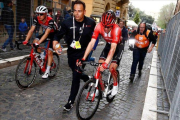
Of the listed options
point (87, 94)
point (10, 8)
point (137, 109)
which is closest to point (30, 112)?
point (87, 94)

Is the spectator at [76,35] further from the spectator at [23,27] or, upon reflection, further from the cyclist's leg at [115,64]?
the spectator at [23,27]

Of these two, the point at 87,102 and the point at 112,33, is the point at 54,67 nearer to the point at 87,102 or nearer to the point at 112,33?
the point at 87,102

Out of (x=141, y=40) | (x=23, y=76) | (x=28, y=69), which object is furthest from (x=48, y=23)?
(x=141, y=40)

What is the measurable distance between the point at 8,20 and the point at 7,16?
0.59ft

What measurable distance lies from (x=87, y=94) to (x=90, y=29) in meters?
1.32

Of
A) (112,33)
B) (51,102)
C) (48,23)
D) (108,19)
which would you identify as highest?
(108,19)

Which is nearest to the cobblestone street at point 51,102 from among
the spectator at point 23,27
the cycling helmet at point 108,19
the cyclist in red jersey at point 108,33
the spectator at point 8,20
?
the cyclist in red jersey at point 108,33

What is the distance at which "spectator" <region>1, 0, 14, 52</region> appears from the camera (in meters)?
7.82

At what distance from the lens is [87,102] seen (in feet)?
11.7

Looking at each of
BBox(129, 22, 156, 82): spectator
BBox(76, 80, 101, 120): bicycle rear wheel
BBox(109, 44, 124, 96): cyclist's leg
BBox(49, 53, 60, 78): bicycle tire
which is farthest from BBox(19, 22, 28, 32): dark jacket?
BBox(76, 80, 101, 120): bicycle rear wheel

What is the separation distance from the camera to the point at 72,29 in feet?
12.2

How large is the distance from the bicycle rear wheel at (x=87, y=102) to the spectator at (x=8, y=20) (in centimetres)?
573

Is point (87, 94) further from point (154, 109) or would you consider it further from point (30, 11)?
point (30, 11)

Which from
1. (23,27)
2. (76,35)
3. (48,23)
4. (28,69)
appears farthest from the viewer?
(23,27)
